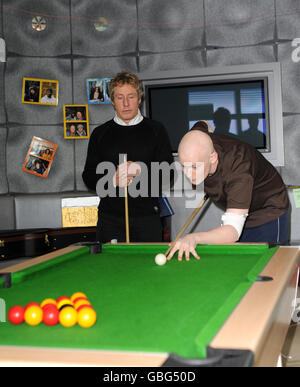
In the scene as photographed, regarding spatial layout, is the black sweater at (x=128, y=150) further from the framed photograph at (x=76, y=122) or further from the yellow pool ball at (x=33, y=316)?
the yellow pool ball at (x=33, y=316)

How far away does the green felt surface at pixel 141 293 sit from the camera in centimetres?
103

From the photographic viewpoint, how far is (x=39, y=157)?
13.8 feet

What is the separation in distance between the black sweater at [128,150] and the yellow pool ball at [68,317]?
1688mm

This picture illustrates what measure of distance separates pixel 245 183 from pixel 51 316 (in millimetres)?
1110

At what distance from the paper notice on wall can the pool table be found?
188 centimetres

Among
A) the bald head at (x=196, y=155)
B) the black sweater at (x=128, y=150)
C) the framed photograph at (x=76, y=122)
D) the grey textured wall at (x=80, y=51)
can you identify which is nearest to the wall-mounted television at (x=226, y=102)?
the grey textured wall at (x=80, y=51)

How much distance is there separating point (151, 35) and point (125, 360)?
12.2ft

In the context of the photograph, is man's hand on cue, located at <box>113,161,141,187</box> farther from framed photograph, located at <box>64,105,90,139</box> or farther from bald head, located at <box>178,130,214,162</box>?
framed photograph, located at <box>64,105,90,139</box>

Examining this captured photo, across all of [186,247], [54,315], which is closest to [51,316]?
[54,315]

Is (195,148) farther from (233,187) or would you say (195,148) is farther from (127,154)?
(127,154)

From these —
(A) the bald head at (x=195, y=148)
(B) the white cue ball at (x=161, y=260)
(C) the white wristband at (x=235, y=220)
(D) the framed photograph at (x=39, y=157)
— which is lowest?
(B) the white cue ball at (x=161, y=260)

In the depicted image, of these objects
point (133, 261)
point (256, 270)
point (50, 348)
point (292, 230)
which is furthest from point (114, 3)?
point (50, 348)

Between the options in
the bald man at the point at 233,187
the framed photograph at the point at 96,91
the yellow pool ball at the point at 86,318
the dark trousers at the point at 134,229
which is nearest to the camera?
the yellow pool ball at the point at 86,318

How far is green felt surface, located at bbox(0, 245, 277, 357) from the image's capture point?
1.03 metres
